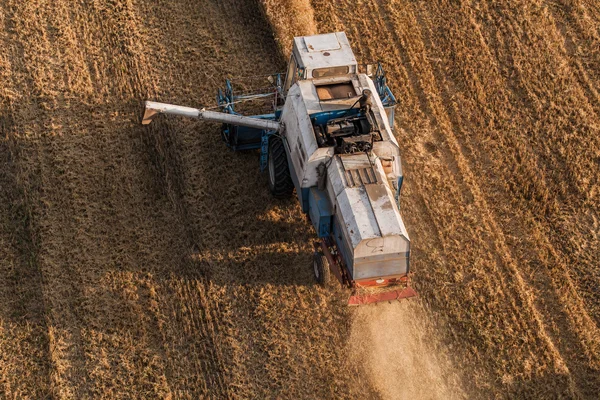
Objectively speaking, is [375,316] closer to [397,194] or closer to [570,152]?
[397,194]

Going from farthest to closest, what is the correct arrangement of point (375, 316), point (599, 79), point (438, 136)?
point (599, 79) → point (438, 136) → point (375, 316)

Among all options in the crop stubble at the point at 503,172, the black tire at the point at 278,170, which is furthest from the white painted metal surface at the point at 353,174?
the crop stubble at the point at 503,172

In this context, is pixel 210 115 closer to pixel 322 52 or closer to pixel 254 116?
pixel 254 116

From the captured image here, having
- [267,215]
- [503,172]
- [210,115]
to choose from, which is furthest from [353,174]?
[503,172]

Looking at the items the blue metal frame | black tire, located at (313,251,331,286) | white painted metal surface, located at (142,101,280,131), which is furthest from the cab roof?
black tire, located at (313,251,331,286)

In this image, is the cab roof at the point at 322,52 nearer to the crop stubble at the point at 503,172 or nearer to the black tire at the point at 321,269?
the crop stubble at the point at 503,172

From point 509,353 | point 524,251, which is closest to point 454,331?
point 509,353
